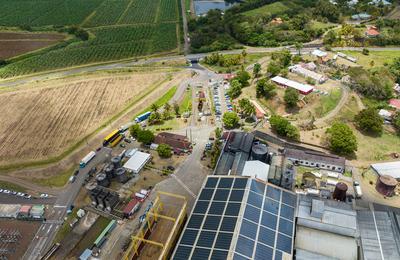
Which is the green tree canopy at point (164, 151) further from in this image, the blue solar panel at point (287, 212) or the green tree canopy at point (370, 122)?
the green tree canopy at point (370, 122)

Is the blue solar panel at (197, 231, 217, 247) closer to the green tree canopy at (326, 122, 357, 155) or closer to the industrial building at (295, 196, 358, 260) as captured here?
the industrial building at (295, 196, 358, 260)

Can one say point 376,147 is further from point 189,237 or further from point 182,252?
point 182,252

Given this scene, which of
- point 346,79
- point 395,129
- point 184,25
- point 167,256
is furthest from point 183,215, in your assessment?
point 184,25

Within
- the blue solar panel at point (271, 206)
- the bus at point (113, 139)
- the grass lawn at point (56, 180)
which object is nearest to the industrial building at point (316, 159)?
the blue solar panel at point (271, 206)

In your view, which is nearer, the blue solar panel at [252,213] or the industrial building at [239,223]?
the industrial building at [239,223]

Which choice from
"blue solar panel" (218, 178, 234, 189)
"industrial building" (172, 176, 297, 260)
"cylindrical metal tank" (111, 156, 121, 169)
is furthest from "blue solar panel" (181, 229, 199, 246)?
"cylindrical metal tank" (111, 156, 121, 169)

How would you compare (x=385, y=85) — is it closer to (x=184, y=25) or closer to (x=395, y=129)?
(x=395, y=129)

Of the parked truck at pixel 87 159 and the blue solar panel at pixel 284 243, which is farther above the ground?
the blue solar panel at pixel 284 243
